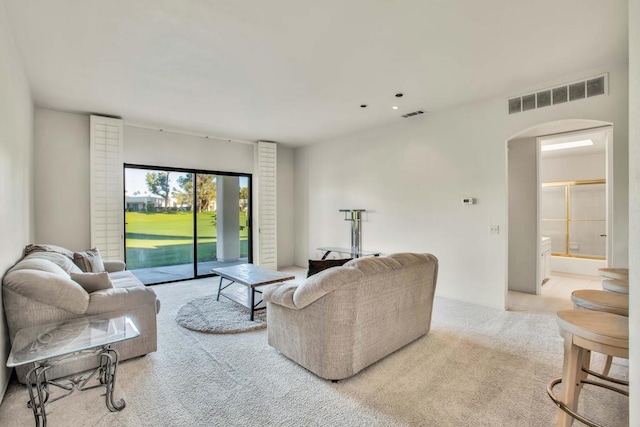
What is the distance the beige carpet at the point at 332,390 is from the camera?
199 centimetres

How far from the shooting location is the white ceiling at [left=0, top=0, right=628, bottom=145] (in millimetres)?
2389

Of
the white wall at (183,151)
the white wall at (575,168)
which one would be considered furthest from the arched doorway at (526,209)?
the white wall at (183,151)

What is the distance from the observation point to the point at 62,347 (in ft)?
6.05

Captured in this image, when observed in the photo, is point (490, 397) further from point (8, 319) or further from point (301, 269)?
point (301, 269)

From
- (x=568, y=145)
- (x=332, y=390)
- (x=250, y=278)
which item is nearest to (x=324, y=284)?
(x=332, y=390)

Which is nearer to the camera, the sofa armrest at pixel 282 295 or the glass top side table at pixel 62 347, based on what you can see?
the glass top side table at pixel 62 347

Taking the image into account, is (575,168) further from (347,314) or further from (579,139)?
(347,314)

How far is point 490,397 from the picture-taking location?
86.8 inches

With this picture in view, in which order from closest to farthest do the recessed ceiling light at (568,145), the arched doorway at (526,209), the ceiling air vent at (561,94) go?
the ceiling air vent at (561,94) → the arched doorway at (526,209) → the recessed ceiling light at (568,145)

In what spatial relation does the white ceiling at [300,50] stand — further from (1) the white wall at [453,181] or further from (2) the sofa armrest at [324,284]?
(2) the sofa armrest at [324,284]

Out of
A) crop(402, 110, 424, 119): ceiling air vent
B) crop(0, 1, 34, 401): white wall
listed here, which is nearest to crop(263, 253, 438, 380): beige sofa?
crop(0, 1, 34, 401): white wall

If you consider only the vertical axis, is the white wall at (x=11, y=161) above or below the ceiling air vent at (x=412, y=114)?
below

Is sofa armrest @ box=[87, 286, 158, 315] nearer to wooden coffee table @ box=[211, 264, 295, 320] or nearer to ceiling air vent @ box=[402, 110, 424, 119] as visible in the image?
wooden coffee table @ box=[211, 264, 295, 320]
